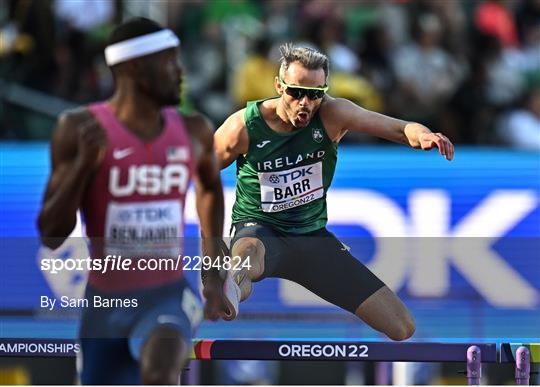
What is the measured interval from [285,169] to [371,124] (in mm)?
640

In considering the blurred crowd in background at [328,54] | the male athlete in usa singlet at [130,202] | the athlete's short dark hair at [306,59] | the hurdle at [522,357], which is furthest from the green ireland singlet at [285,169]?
the blurred crowd in background at [328,54]

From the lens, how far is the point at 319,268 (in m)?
9.02

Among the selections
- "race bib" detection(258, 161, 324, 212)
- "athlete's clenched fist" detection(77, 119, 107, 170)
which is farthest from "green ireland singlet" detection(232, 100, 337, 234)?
"athlete's clenched fist" detection(77, 119, 107, 170)

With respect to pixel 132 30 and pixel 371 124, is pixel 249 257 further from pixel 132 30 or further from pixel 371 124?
pixel 132 30

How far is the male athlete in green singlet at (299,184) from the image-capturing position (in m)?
8.42

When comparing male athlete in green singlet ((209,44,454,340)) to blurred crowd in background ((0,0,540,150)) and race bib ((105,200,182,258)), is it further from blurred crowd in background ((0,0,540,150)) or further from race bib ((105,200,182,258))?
blurred crowd in background ((0,0,540,150))

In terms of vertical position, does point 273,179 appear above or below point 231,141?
below

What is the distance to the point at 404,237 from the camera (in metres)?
11.8

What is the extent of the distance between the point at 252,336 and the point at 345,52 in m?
4.99

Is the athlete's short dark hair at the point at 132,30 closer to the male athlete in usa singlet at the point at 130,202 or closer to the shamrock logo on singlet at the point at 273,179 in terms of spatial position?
the male athlete in usa singlet at the point at 130,202

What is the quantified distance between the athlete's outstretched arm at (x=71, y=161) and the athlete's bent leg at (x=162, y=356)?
2.32 ft

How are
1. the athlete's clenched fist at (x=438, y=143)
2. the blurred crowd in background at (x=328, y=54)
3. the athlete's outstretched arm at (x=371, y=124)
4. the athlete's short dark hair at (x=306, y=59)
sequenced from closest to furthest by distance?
1. the athlete's clenched fist at (x=438, y=143)
2. the athlete's outstretched arm at (x=371, y=124)
3. the athlete's short dark hair at (x=306, y=59)
4. the blurred crowd in background at (x=328, y=54)

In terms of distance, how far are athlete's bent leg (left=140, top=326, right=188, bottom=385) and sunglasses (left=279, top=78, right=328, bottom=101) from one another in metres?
2.29

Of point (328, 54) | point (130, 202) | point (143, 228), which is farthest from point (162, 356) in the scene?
point (328, 54)
